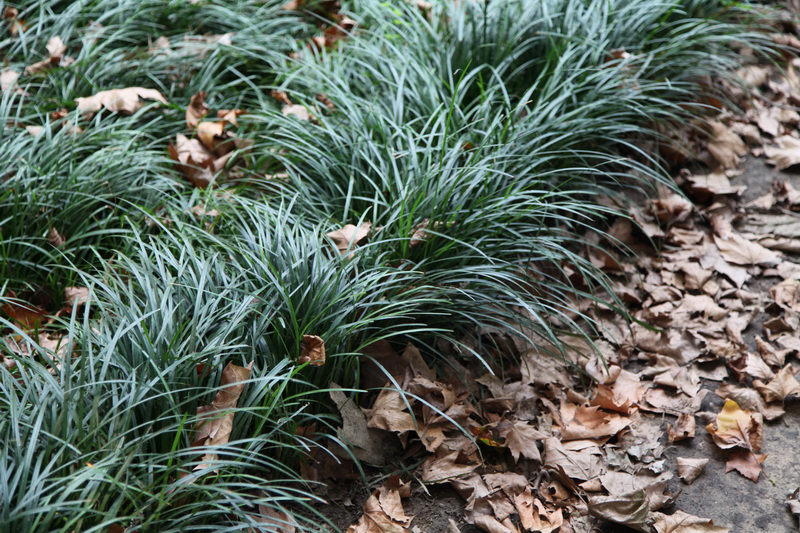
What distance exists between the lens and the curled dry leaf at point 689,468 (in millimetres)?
2332

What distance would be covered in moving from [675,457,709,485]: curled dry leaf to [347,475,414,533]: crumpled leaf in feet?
2.97

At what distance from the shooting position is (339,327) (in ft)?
7.35

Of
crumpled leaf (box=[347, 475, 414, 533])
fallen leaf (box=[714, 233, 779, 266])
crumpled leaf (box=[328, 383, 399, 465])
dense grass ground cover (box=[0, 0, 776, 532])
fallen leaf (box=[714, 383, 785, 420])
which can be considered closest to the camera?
dense grass ground cover (box=[0, 0, 776, 532])

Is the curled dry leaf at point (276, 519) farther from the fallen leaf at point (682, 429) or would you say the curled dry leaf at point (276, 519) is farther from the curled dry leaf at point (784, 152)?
the curled dry leaf at point (784, 152)

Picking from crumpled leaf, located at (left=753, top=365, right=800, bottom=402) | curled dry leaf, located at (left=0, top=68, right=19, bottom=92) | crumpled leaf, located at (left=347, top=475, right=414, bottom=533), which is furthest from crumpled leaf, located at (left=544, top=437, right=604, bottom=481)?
curled dry leaf, located at (left=0, top=68, right=19, bottom=92)

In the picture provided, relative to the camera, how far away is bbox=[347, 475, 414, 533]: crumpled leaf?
2.12m

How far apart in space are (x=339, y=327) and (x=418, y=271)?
0.43 metres

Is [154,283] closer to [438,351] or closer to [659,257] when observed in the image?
[438,351]

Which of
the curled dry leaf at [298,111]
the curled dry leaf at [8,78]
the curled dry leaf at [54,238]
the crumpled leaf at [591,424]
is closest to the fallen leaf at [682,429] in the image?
the crumpled leaf at [591,424]

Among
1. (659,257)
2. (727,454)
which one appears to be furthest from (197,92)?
(727,454)

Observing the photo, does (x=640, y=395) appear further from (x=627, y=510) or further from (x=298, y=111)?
(x=298, y=111)

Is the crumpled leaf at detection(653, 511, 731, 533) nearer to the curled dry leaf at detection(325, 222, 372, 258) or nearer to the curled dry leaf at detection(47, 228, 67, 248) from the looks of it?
the curled dry leaf at detection(325, 222, 372, 258)

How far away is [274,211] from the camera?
2.64 m

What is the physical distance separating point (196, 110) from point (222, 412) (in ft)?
6.66
